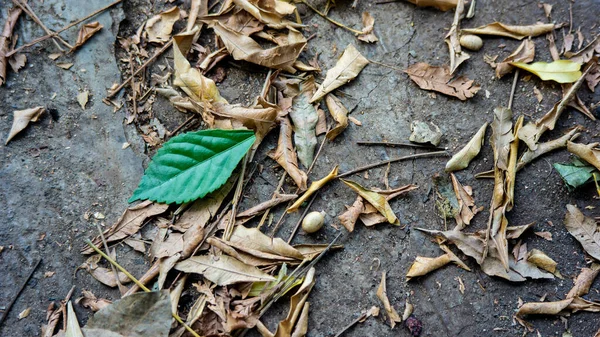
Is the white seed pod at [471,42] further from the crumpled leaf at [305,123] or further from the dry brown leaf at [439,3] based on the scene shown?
the crumpled leaf at [305,123]

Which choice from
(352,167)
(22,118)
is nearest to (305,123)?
(352,167)

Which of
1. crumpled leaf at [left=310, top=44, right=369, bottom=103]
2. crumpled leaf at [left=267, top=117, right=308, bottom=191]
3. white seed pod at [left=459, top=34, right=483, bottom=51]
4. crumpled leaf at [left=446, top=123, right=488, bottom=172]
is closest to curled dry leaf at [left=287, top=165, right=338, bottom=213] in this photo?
crumpled leaf at [left=267, top=117, right=308, bottom=191]

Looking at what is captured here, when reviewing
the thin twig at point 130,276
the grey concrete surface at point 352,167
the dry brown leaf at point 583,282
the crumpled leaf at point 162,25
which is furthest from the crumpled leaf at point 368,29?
the thin twig at point 130,276

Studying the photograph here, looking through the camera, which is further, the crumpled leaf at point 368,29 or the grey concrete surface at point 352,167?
the crumpled leaf at point 368,29

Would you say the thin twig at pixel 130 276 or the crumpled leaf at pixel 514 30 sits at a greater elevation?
the crumpled leaf at pixel 514 30

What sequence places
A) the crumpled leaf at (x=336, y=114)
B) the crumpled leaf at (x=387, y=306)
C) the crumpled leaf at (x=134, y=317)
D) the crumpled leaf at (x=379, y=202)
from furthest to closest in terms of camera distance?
1. the crumpled leaf at (x=336, y=114)
2. the crumpled leaf at (x=379, y=202)
3. the crumpled leaf at (x=387, y=306)
4. the crumpled leaf at (x=134, y=317)
